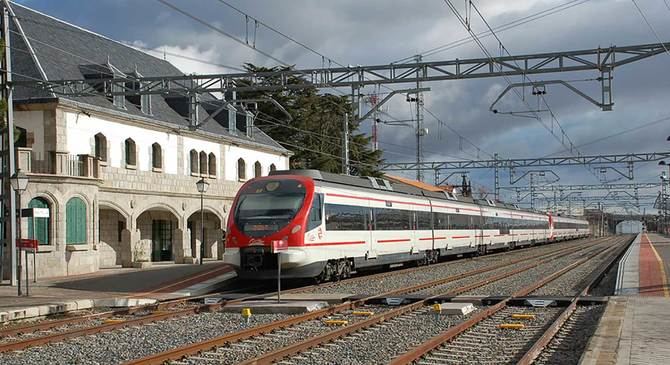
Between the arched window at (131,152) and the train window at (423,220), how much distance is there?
40.8 ft

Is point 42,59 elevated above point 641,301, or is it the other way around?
point 42,59

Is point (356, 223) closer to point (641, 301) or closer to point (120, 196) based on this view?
point (641, 301)

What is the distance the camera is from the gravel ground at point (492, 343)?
10.2 m

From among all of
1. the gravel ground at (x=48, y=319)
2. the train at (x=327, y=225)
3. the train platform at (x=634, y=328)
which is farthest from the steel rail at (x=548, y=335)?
the gravel ground at (x=48, y=319)

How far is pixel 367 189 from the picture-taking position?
2570 centimetres

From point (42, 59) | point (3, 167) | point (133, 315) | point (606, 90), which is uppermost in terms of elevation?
point (42, 59)

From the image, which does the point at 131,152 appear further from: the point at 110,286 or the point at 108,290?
the point at 108,290

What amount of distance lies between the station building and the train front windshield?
352 inches

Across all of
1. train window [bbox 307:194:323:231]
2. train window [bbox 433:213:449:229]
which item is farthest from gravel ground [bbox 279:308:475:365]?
train window [bbox 433:213:449:229]

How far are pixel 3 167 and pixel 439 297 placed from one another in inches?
565

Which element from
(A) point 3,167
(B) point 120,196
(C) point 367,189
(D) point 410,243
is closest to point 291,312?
(C) point 367,189

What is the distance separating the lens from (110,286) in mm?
22281

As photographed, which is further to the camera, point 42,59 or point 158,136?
point 158,136

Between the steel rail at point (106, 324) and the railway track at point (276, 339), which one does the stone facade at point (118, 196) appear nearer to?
the steel rail at point (106, 324)
